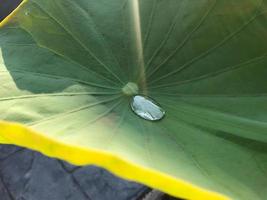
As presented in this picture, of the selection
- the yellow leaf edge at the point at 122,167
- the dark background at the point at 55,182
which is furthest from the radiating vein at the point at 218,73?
the dark background at the point at 55,182

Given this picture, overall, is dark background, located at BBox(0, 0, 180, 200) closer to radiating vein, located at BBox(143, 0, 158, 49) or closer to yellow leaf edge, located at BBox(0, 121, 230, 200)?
radiating vein, located at BBox(143, 0, 158, 49)

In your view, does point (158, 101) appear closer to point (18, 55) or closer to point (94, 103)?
point (94, 103)

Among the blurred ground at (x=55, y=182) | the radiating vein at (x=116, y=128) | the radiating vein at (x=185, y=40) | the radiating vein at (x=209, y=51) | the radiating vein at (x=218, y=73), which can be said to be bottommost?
the blurred ground at (x=55, y=182)

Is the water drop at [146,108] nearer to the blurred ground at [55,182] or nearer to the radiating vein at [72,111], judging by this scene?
the radiating vein at [72,111]

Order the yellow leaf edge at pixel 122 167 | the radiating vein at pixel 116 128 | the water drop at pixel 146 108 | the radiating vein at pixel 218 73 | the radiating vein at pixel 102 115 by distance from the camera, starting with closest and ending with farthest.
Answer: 1. the yellow leaf edge at pixel 122 167
2. the radiating vein at pixel 116 128
3. the radiating vein at pixel 102 115
4. the water drop at pixel 146 108
5. the radiating vein at pixel 218 73

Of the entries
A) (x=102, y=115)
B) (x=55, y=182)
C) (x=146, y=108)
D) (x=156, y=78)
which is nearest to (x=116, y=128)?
(x=102, y=115)

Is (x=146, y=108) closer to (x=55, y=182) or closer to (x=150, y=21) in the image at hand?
(x=150, y=21)
